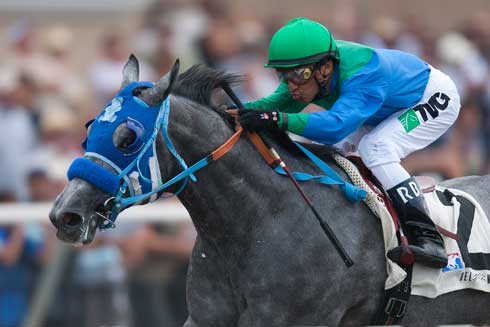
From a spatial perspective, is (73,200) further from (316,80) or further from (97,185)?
(316,80)

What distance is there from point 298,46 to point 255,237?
3.00ft

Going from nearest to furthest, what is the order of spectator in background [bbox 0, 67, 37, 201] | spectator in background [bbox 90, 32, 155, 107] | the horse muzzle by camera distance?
the horse muzzle
spectator in background [bbox 0, 67, 37, 201]
spectator in background [bbox 90, 32, 155, 107]

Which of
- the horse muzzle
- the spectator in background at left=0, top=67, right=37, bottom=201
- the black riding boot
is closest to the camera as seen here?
the horse muzzle

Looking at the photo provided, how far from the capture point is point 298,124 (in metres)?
5.27

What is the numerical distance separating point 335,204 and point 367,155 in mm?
336

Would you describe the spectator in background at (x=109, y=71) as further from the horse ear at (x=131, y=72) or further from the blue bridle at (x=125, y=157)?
the blue bridle at (x=125, y=157)

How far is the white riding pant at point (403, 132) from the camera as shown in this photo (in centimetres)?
558

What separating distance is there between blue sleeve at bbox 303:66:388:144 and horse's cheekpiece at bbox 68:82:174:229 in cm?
74

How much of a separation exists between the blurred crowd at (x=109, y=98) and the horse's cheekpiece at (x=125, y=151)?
326 cm

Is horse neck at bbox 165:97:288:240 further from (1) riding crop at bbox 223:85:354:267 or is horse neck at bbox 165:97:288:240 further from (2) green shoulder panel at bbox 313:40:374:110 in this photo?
(2) green shoulder panel at bbox 313:40:374:110

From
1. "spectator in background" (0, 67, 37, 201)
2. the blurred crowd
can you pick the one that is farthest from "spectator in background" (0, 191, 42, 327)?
"spectator in background" (0, 67, 37, 201)

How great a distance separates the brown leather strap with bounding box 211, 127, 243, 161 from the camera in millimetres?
5238

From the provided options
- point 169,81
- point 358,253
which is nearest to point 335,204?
point 358,253

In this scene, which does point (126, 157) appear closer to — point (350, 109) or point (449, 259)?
point (350, 109)
